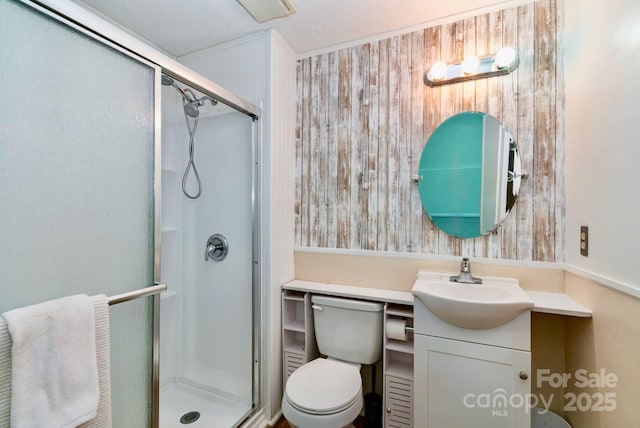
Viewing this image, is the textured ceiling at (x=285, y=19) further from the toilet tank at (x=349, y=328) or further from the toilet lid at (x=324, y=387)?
the toilet lid at (x=324, y=387)

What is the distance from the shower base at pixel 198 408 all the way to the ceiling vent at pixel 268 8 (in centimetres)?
228

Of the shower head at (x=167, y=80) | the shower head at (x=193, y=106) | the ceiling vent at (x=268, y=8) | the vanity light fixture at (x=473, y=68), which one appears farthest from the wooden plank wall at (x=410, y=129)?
the shower head at (x=167, y=80)

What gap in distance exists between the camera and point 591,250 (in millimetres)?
1193

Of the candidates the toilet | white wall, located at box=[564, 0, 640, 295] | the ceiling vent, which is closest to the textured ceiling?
the ceiling vent

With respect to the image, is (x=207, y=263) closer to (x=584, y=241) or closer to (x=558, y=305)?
(x=558, y=305)

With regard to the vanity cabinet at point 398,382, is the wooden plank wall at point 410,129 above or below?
above

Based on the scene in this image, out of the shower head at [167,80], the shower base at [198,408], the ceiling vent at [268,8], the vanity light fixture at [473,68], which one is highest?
the ceiling vent at [268,8]

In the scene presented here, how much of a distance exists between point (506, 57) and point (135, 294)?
6.58ft

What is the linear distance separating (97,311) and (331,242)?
128 cm

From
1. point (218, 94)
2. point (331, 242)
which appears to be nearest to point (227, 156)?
point (218, 94)

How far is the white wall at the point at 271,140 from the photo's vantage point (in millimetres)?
1721

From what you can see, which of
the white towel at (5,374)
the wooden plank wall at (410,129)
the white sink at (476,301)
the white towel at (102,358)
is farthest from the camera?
the wooden plank wall at (410,129)

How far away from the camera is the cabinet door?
3.92 ft

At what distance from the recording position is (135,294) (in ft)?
3.27
